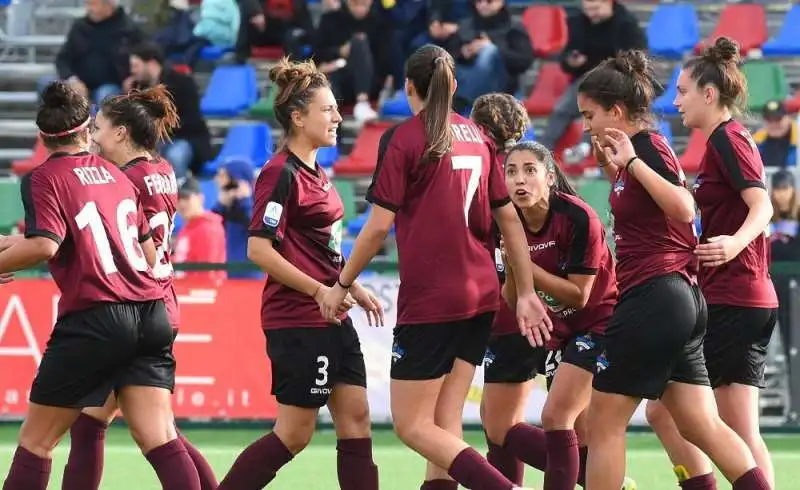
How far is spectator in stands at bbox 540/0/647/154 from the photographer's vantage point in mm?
12750

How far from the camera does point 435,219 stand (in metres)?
6.04

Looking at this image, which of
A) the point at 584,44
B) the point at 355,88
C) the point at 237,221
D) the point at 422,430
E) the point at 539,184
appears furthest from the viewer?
the point at 355,88

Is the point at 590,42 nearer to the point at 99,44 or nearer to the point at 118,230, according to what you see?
the point at 99,44

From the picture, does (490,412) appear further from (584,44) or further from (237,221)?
(584,44)

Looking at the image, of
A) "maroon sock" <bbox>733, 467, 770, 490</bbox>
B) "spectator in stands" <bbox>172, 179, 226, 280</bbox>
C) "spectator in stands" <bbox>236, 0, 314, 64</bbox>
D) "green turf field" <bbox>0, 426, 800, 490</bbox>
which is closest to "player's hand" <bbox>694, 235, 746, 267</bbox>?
"maroon sock" <bbox>733, 467, 770, 490</bbox>

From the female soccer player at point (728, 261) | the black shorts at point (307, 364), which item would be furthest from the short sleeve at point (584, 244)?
the black shorts at point (307, 364)

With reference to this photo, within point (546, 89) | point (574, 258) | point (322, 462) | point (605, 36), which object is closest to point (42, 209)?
point (574, 258)

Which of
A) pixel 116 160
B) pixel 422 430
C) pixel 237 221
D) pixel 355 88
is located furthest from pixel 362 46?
pixel 422 430

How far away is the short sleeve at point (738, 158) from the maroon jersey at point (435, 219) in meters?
0.94

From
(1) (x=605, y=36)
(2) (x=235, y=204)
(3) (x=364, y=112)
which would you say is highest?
(1) (x=605, y=36)

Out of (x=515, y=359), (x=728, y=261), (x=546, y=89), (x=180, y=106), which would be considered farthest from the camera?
(x=546, y=89)

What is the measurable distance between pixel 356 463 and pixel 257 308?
4.21m

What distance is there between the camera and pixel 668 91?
46.0ft

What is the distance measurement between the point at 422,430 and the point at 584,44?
7499 mm
